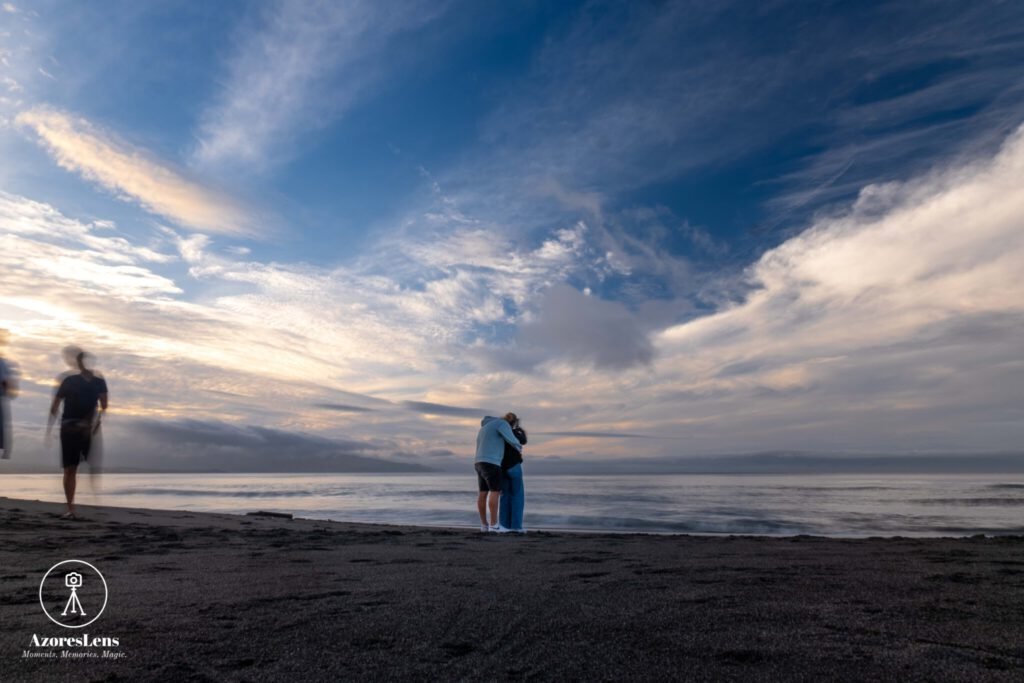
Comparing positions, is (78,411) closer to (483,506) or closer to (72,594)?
(72,594)

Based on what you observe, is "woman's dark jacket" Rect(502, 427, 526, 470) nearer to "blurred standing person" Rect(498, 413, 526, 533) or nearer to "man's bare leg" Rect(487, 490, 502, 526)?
"blurred standing person" Rect(498, 413, 526, 533)

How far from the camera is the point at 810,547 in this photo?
6844 mm

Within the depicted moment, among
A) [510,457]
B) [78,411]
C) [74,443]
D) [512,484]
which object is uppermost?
[78,411]

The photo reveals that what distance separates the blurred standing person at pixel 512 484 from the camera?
9.85 meters

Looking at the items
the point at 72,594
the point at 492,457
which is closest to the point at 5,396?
the point at 72,594

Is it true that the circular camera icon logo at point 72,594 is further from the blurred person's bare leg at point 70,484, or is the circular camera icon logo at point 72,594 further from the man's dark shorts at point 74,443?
the blurred person's bare leg at point 70,484

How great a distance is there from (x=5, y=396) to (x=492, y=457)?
6147 millimetres

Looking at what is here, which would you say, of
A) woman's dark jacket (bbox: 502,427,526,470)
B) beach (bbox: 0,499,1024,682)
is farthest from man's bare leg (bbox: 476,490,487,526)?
beach (bbox: 0,499,1024,682)

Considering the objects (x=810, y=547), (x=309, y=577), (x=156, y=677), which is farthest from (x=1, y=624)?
(x=810, y=547)

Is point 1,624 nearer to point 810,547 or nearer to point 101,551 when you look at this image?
point 101,551

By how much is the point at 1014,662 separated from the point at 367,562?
477cm

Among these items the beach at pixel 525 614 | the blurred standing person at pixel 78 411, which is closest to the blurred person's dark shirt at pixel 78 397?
the blurred standing person at pixel 78 411

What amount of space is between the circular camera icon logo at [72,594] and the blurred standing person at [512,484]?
5.99 m

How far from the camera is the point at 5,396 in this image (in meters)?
6.48
